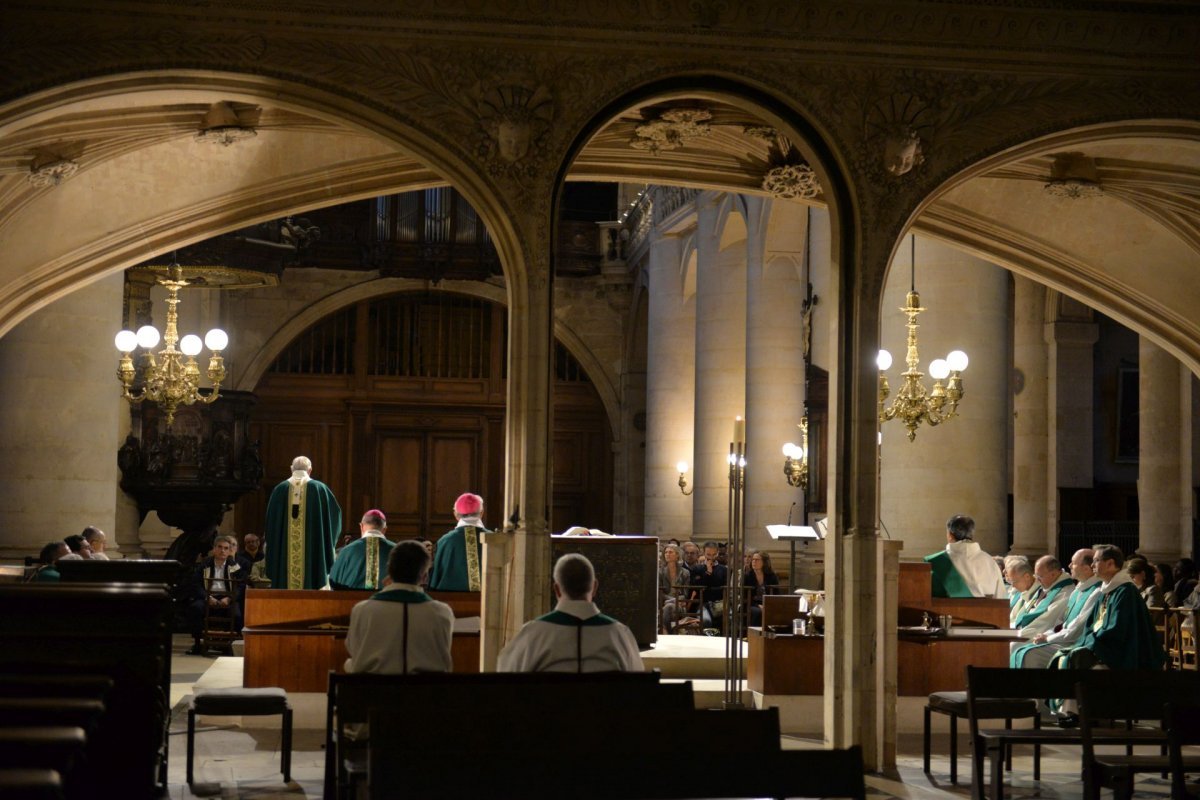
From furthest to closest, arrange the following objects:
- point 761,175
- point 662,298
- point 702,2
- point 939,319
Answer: point 662,298 < point 939,319 < point 761,175 < point 702,2

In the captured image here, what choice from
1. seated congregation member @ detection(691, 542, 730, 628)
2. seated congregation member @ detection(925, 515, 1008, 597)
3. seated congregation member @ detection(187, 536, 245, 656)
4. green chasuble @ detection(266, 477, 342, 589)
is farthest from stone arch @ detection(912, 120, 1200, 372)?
seated congregation member @ detection(187, 536, 245, 656)

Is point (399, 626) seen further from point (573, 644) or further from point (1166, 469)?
point (1166, 469)

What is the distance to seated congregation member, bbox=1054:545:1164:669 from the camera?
920 cm

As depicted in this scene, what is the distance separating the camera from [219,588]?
15898mm

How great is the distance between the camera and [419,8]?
856 centimetres

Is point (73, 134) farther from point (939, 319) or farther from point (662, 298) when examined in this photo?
point (662, 298)

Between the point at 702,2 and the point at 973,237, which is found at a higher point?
the point at 702,2

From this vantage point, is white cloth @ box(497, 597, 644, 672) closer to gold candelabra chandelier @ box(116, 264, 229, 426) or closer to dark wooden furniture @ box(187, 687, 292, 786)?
dark wooden furniture @ box(187, 687, 292, 786)

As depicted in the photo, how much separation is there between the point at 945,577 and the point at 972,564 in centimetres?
22

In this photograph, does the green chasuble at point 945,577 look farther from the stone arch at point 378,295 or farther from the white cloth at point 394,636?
the stone arch at point 378,295

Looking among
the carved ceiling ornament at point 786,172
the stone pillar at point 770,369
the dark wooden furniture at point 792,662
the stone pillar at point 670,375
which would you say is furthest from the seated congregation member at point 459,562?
the stone pillar at point 670,375

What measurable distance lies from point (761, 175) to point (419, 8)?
3310 mm

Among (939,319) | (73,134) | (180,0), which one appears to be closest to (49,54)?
(180,0)

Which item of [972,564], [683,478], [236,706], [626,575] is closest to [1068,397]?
[683,478]
